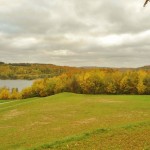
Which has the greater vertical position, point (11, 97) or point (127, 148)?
point (127, 148)

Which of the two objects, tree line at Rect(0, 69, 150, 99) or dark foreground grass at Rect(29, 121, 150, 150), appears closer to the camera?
dark foreground grass at Rect(29, 121, 150, 150)

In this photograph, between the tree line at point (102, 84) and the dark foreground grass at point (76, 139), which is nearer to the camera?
the dark foreground grass at point (76, 139)

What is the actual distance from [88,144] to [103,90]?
7880 cm

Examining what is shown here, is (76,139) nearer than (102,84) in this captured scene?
Yes

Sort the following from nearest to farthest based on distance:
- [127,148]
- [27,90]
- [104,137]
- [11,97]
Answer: [127,148] → [104,137] → [27,90] → [11,97]

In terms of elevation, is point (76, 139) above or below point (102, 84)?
above

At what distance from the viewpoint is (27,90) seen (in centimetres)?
11156

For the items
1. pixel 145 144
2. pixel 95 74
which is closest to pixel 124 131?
pixel 145 144

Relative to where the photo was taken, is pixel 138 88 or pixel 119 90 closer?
pixel 138 88

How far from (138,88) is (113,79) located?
9.49 metres

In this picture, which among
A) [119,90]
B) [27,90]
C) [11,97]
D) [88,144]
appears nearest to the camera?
[88,144]

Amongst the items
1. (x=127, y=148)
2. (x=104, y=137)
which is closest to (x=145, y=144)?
(x=127, y=148)

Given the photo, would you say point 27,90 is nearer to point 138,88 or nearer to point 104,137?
point 138,88

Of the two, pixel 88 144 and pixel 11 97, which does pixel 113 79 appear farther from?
pixel 88 144
